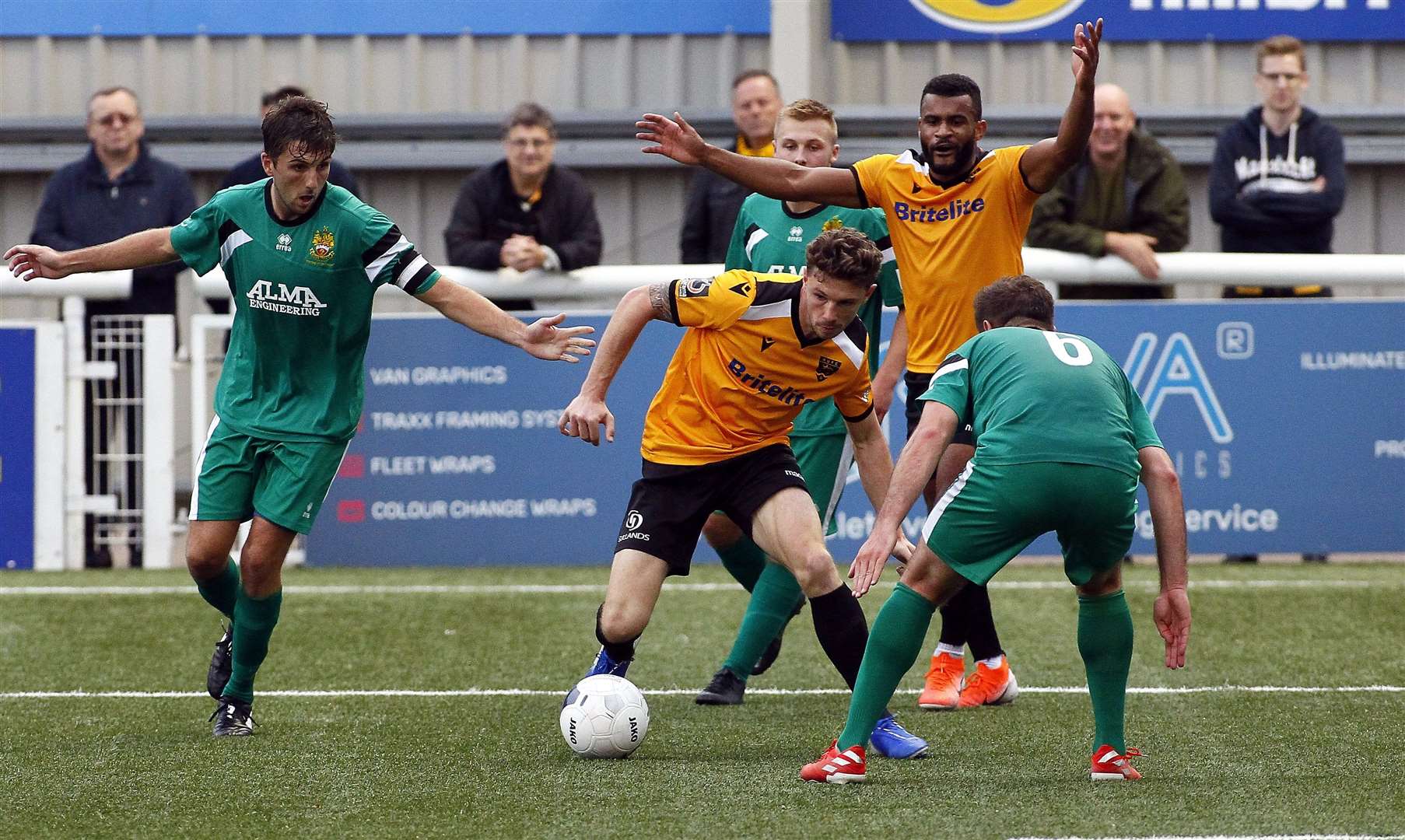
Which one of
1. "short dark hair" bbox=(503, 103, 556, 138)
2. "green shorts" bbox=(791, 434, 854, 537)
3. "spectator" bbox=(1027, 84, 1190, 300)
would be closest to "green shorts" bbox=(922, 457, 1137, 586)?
"green shorts" bbox=(791, 434, 854, 537)

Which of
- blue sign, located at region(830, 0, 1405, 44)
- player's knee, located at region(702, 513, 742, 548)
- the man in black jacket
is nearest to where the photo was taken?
player's knee, located at region(702, 513, 742, 548)

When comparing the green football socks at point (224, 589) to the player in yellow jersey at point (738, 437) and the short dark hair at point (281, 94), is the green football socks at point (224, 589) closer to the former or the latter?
the player in yellow jersey at point (738, 437)

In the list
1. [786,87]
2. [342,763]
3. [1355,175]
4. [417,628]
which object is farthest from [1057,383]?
[1355,175]

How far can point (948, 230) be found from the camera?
610cm

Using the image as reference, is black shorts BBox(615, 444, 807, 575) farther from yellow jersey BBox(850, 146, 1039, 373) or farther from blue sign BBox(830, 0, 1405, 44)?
blue sign BBox(830, 0, 1405, 44)

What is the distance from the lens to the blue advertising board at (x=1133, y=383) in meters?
9.83

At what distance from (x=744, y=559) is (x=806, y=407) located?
0.66 meters

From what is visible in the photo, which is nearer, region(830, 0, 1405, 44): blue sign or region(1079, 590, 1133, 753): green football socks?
region(1079, 590, 1133, 753): green football socks

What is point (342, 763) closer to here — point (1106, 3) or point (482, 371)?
point (482, 371)

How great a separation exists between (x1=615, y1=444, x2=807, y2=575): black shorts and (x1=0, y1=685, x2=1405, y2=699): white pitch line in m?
1.15

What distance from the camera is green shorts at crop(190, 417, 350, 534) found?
19.3 ft

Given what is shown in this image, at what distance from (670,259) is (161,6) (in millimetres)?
4142

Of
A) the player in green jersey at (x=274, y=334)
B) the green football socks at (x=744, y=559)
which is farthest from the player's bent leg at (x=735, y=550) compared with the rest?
the player in green jersey at (x=274, y=334)

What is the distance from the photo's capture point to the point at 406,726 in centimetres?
605
